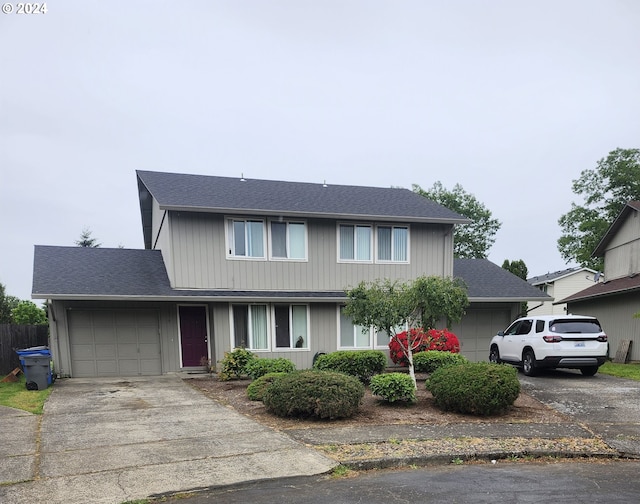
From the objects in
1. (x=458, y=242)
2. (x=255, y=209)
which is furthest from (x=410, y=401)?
(x=458, y=242)

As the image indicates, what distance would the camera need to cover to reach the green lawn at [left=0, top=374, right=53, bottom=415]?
28.7ft

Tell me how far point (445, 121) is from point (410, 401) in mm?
26505

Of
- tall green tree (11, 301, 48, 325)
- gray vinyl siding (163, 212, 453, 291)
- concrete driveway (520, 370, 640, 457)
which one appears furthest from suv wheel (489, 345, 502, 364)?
tall green tree (11, 301, 48, 325)

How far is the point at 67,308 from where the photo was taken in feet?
41.5

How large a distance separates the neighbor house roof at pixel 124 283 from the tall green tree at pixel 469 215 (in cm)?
3025

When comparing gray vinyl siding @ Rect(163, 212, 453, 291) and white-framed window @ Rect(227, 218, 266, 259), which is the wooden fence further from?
white-framed window @ Rect(227, 218, 266, 259)

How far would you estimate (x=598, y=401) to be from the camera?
9.31 metres

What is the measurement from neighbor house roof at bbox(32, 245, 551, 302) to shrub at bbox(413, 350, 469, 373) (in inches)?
134

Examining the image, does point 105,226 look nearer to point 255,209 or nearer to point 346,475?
point 255,209

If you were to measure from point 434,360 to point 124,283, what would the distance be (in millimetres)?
9172

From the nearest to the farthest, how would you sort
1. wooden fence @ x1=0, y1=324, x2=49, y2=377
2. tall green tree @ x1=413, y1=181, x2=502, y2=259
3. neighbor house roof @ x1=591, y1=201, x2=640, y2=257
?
1. wooden fence @ x1=0, y1=324, x2=49, y2=377
2. neighbor house roof @ x1=591, y1=201, x2=640, y2=257
3. tall green tree @ x1=413, y1=181, x2=502, y2=259

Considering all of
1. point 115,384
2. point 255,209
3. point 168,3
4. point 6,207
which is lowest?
point 115,384

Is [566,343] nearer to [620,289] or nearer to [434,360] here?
[434,360]

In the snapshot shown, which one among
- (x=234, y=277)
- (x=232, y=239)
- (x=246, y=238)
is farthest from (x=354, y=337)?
(x=232, y=239)
